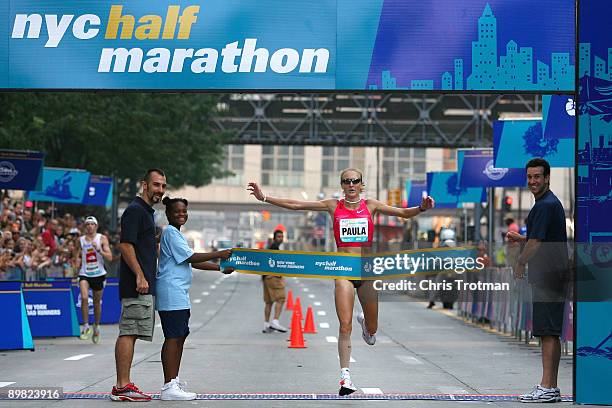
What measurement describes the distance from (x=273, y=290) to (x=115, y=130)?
2287 cm

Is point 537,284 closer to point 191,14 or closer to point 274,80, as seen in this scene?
point 274,80

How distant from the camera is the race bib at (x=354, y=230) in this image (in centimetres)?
1177

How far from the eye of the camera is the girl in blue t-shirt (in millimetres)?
11141

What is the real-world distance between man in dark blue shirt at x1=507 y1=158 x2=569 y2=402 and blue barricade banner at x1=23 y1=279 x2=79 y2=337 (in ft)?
35.7

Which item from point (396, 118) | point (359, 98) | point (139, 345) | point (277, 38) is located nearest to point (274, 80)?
point (277, 38)

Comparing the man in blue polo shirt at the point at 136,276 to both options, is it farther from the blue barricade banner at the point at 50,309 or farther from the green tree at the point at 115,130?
the green tree at the point at 115,130

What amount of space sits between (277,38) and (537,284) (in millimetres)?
3759

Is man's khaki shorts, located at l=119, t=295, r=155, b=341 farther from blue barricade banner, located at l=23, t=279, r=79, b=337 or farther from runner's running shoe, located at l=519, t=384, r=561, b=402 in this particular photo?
blue barricade banner, located at l=23, t=279, r=79, b=337

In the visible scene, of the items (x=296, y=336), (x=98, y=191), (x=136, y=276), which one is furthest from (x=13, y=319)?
(x=98, y=191)

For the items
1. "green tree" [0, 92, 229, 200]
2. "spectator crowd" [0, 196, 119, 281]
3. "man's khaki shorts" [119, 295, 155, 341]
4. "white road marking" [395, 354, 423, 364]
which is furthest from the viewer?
"green tree" [0, 92, 229, 200]

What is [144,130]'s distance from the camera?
45.7m

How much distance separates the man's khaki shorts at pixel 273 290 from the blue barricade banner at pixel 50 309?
396 centimetres

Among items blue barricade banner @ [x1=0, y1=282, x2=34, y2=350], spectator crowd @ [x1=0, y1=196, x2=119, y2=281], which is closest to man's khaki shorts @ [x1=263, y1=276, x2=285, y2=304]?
spectator crowd @ [x1=0, y1=196, x2=119, y2=281]

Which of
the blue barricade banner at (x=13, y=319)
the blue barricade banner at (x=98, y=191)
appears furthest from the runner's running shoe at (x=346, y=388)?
the blue barricade banner at (x=98, y=191)
